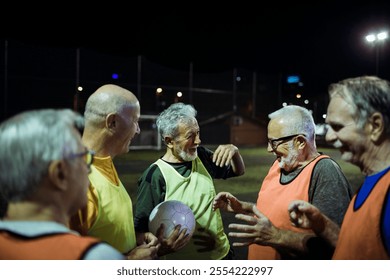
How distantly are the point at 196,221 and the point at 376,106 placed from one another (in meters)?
1.63

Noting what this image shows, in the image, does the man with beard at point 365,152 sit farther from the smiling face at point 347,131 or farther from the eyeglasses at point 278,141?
the eyeglasses at point 278,141

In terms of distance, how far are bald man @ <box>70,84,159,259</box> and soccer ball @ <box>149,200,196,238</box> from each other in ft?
0.33

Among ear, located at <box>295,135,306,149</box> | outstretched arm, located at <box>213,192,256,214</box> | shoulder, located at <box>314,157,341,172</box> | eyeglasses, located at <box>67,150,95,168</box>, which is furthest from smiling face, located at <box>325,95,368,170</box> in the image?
eyeglasses, located at <box>67,150,95,168</box>

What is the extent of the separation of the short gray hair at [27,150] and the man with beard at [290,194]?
3.56 feet

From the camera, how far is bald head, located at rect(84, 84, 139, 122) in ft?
7.61

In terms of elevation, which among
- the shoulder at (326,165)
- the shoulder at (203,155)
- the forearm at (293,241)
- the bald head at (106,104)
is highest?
the bald head at (106,104)

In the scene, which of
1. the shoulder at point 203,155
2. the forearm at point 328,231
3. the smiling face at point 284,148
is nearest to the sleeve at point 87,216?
the forearm at point 328,231

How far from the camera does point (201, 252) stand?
2.92m

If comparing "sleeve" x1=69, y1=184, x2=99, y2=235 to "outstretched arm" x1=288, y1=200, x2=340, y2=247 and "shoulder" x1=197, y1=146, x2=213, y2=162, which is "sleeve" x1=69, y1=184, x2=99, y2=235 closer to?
"outstretched arm" x1=288, y1=200, x2=340, y2=247

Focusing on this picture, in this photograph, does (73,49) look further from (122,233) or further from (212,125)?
(122,233)

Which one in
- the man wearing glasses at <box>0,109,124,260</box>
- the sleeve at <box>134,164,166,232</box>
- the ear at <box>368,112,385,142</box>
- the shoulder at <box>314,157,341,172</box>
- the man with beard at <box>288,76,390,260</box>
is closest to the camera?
the man wearing glasses at <box>0,109,124,260</box>

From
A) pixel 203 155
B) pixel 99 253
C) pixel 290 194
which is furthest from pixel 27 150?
pixel 203 155

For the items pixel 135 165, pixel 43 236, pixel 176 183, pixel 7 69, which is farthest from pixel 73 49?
pixel 43 236

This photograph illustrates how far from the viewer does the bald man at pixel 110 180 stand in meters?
2.02
